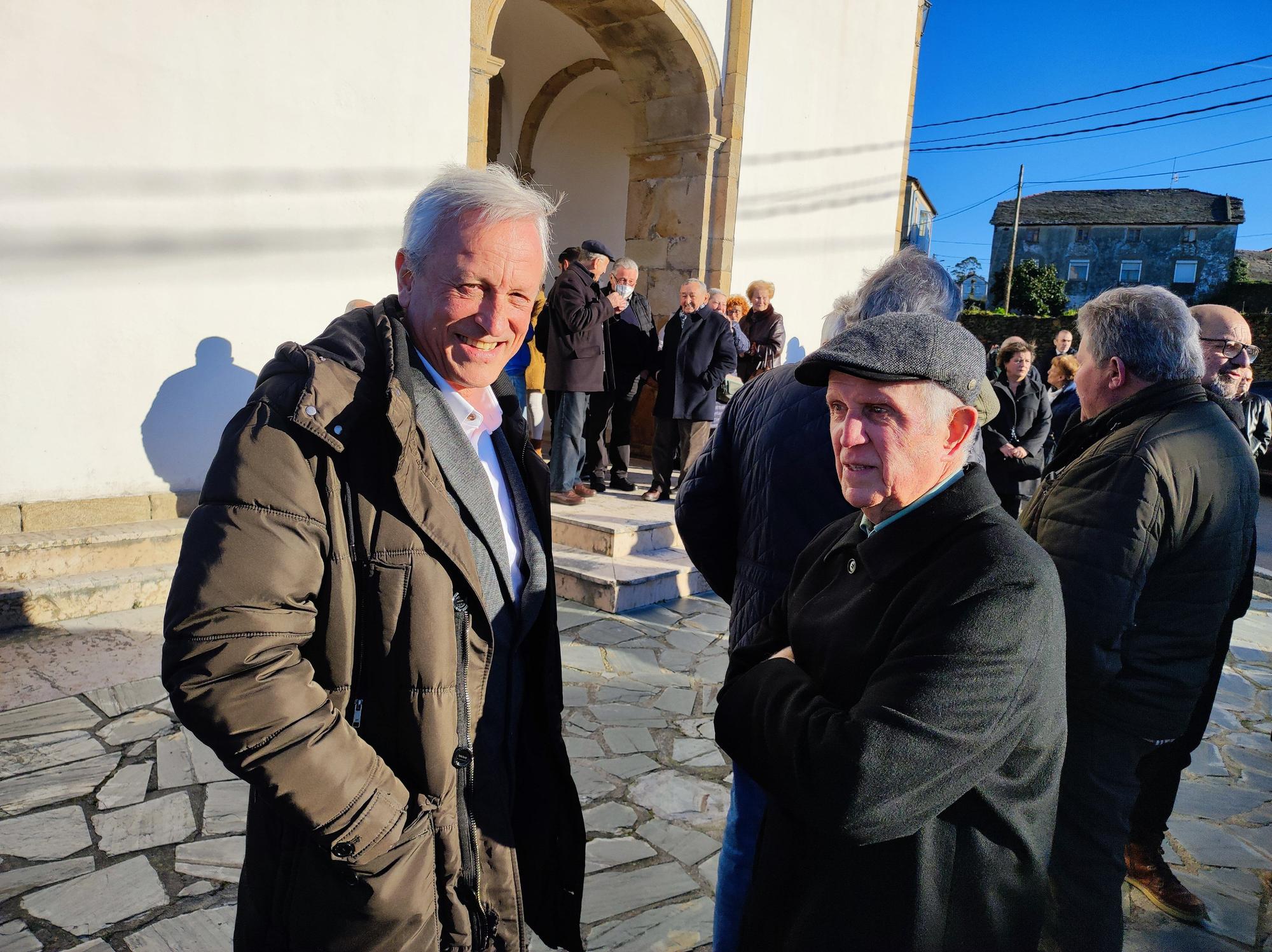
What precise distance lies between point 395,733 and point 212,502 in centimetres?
46

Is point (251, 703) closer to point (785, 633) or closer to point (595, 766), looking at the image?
point (785, 633)

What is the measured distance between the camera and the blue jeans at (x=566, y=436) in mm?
6246

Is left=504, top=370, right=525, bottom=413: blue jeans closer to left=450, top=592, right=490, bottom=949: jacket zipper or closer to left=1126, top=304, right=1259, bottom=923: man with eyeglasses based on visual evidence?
left=1126, top=304, right=1259, bottom=923: man with eyeglasses

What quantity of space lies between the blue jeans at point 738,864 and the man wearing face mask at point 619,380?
4866 millimetres

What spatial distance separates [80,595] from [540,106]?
8.55 m

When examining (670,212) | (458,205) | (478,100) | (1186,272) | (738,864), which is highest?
(1186,272)

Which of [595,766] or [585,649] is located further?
[585,649]

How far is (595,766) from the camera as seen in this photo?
11.4 feet

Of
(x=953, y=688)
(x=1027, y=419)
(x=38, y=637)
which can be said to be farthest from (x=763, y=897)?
(x=1027, y=419)

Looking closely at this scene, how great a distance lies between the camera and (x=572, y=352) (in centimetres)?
625

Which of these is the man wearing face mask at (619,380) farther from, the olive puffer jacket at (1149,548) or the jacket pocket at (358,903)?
the jacket pocket at (358,903)

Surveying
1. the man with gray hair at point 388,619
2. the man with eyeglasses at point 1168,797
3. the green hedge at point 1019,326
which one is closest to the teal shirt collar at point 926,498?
the man with gray hair at point 388,619

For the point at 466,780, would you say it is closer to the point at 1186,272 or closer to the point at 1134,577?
the point at 1134,577

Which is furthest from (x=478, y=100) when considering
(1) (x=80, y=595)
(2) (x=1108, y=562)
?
(2) (x=1108, y=562)
